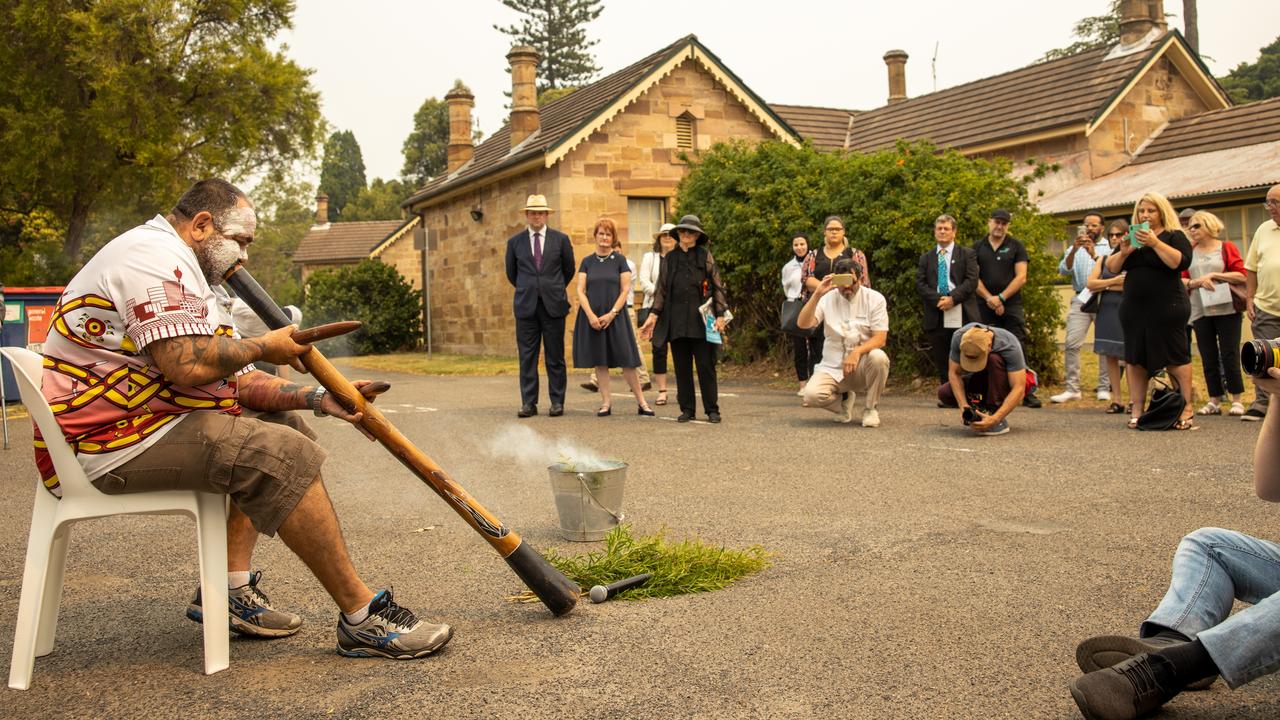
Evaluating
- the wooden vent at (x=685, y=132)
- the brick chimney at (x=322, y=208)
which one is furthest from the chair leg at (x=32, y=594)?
the brick chimney at (x=322, y=208)

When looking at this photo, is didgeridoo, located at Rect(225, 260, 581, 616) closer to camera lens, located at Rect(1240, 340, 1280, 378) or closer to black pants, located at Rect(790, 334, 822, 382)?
camera lens, located at Rect(1240, 340, 1280, 378)

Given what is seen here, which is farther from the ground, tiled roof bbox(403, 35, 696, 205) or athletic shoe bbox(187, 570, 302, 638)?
tiled roof bbox(403, 35, 696, 205)

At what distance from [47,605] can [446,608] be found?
1511mm

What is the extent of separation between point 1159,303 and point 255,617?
328 inches

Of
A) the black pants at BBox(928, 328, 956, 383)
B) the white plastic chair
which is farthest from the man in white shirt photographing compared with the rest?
the white plastic chair

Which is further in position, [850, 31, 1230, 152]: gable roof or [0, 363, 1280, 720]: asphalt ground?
[850, 31, 1230, 152]: gable roof

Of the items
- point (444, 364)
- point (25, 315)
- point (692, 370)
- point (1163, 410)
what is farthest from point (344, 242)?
point (1163, 410)

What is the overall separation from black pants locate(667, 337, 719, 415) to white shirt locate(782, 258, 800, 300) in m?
2.81

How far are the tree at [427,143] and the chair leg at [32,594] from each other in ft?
260

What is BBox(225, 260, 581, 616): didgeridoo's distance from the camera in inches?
160

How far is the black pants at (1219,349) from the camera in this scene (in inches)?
428

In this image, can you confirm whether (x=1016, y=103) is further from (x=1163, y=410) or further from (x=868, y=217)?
(x=1163, y=410)

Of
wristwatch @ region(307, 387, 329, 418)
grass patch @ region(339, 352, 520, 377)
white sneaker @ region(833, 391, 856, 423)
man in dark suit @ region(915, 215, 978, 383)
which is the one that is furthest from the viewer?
grass patch @ region(339, 352, 520, 377)

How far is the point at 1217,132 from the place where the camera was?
25391 mm
